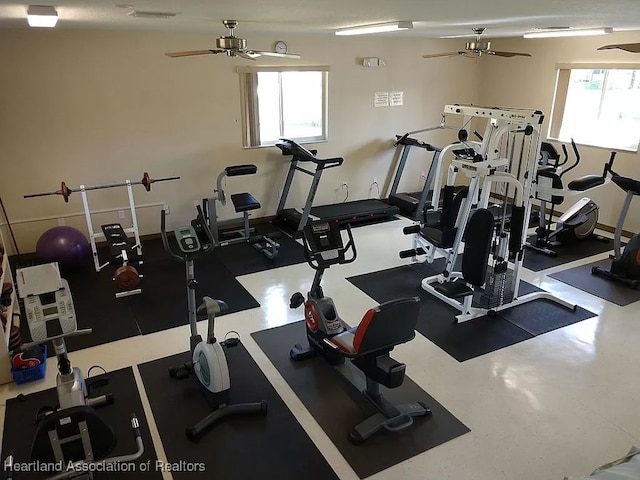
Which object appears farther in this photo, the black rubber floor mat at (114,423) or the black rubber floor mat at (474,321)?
the black rubber floor mat at (474,321)

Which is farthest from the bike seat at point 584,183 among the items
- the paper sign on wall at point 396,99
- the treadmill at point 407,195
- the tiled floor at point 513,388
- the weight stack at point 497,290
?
the paper sign on wall at point 396,99

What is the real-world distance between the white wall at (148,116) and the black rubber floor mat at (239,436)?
296 cm

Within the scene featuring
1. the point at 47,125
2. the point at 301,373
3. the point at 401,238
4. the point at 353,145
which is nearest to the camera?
the point at 301,373

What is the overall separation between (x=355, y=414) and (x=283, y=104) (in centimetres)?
453

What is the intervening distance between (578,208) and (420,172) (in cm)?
248

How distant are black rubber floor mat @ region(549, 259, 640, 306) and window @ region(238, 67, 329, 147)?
3525 mm

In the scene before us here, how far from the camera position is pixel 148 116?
566 cm

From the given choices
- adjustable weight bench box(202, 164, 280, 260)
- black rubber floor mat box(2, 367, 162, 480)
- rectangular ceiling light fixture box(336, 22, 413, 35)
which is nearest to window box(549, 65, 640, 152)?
rectangular ceiling light fixture box(336, 22, 413, 35)

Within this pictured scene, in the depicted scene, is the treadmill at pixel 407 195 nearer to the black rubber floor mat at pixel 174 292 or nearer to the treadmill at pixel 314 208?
the treadmill at pixel 314 208

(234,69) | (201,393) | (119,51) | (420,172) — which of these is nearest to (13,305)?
(201,393)

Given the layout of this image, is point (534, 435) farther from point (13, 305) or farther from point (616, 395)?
point (13, 305)

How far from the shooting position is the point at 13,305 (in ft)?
13.8

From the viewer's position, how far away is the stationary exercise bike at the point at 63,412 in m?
2.21

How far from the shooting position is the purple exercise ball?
4.91 metres
